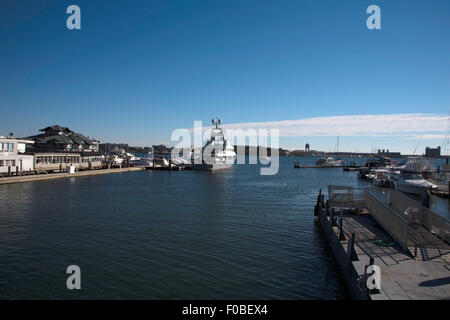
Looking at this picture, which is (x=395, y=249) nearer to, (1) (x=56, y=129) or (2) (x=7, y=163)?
(2) (x=7, y=163)

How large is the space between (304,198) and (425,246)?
24765 mm

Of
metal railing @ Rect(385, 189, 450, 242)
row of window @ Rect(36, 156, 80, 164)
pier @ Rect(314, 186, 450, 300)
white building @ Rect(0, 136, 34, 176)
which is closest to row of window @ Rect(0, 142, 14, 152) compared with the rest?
white building @ Rect(0, 136, 34, 176)

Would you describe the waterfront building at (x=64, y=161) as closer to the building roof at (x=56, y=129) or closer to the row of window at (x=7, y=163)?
the row of window at (x=7, y=163)

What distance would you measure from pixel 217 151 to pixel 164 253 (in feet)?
284

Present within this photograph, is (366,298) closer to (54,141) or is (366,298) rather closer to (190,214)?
(190,214)

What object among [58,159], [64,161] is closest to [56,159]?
[58,159]

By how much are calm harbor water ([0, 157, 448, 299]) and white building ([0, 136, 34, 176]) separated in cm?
2592

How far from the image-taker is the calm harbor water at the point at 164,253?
11820mm

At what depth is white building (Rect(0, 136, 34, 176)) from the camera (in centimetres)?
4800

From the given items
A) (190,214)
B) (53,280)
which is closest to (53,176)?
(190,214)

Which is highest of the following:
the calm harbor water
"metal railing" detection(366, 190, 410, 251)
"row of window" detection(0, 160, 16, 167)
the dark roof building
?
the dark roof building

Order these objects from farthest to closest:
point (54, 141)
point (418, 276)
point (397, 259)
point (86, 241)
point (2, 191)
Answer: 1. point (54, 141)
2. point (2, 191)
3. point (86, 241)
4. point (397, 259)
5. point (418, 276)

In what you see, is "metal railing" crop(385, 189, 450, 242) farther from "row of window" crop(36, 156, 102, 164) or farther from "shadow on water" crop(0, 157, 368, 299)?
"row of window" crop(36, 156, 102, 164)

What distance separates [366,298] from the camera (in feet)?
28.7
